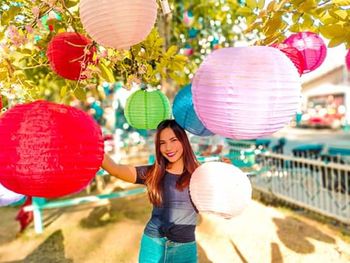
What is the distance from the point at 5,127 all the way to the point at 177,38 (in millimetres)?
4872

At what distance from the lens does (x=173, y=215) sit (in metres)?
2.47

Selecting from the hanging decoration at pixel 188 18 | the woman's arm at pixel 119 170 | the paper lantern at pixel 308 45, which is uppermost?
the hanging decoration at pixel 188 18

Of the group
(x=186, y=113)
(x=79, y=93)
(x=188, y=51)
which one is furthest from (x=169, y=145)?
(x=188, y=51)

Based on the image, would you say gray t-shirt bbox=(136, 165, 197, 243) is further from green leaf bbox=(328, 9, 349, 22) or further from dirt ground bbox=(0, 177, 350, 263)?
dirt ground bbox=(0, 177, 350, 263)

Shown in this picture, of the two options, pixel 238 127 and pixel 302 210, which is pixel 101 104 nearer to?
pixel 302 210

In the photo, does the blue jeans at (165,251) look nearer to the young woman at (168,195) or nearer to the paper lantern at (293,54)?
the young woman at (168,195)

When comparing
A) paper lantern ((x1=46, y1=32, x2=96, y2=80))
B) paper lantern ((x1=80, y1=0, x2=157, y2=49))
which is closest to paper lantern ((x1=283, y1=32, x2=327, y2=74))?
paper lantern ((x1=80, y1=0, x2=157, y2=49))

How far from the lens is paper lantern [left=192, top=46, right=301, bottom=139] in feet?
4.80

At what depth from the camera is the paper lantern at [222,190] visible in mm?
1849

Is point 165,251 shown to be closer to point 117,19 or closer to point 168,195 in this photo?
point 168,195

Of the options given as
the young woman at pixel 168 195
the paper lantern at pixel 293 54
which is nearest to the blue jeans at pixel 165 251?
the young woman at pixel 168 195

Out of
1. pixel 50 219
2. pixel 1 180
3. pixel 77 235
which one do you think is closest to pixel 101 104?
pixel 50 219

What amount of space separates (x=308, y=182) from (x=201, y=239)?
2443mm

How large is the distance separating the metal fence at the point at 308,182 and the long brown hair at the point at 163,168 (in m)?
3.69
